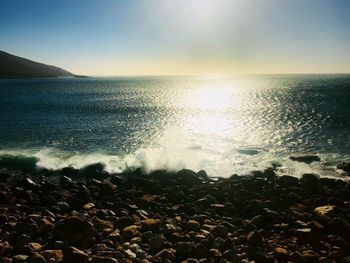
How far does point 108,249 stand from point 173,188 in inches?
409

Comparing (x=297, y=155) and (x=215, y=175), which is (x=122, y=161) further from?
(x=297, y=155)

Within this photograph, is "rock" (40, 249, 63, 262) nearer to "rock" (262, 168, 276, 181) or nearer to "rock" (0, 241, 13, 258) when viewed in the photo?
"rock" (0, 241, 13, 258)

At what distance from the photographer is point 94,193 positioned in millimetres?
21938

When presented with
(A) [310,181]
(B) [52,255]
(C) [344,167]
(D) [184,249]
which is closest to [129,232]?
(D) [184,249]

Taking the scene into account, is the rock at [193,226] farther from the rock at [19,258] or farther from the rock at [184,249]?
the rock at [19,258]

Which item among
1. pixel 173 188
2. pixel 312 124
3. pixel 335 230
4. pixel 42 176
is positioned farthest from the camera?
pixel 312 124

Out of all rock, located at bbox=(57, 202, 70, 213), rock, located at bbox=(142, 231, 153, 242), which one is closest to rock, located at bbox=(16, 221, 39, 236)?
rock, located at bbox=(57, 202, 70, 213)

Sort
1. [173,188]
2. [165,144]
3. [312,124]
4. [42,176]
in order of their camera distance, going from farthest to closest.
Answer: [312,124], [165,144], [42,176], [173,188]

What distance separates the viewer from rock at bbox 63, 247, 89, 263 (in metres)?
12.2

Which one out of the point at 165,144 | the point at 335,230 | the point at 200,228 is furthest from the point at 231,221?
the point at 165,144

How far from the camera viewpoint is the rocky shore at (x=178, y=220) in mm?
13234

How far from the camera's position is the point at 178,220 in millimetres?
17172

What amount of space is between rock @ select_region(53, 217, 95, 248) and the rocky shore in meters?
0.04

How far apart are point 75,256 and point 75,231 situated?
7.25 feet
